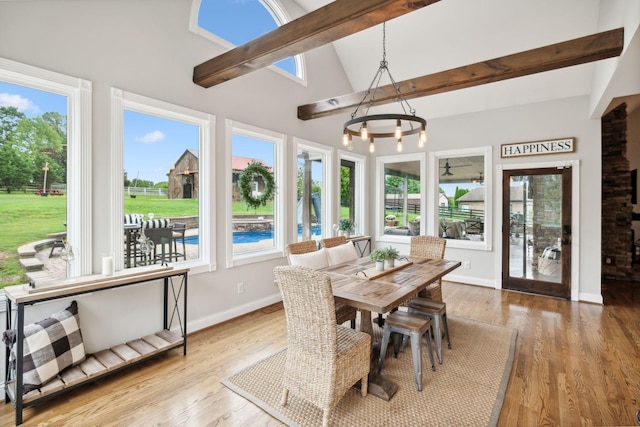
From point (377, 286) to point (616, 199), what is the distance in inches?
234

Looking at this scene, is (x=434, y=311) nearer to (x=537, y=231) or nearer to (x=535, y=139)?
(x=537, y=231)

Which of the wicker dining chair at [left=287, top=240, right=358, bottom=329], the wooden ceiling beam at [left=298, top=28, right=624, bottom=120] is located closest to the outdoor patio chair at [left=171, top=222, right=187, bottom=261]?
the wicker dining chair at [left=287, top=240, right=358, bottom=329]

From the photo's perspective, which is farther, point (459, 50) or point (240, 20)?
point (459, 50)

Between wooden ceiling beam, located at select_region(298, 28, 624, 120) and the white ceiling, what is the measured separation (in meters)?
1.30

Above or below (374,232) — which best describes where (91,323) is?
below

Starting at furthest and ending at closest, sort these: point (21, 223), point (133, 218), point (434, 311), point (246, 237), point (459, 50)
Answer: point (459, 50) → point (246, 237) → point (133, 218) → point (434, 311) → point (21, 223)

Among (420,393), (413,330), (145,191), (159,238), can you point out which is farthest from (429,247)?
(145,191)

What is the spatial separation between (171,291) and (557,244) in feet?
18.0

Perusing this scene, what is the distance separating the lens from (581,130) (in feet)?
14.8

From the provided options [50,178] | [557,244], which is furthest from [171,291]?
[557,244]

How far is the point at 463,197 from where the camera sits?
557cm

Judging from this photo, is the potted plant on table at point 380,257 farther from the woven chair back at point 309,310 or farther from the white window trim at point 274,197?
the white window trim at point 274,197

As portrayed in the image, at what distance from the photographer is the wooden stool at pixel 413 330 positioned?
233 cm

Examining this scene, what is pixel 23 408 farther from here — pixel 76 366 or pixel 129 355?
pixel 129 355
